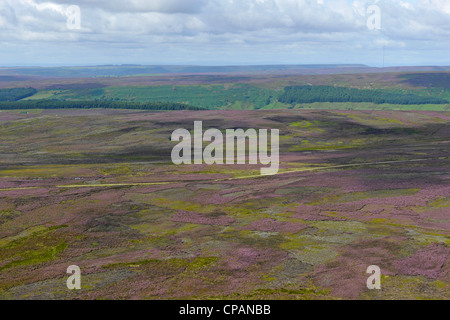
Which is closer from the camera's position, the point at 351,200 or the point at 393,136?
the point at 351,200

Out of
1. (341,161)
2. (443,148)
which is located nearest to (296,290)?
(341,161)

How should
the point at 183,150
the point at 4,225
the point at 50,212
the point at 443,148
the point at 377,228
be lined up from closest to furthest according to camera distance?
the point at 377,228
the point at 4,225
the point at 50,212
the point at 443,148
the point at 183,150

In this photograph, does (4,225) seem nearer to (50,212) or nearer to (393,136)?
(50,212)

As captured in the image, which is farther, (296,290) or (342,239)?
(342,239)

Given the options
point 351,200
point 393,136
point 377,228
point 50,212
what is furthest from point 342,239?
point 393,136

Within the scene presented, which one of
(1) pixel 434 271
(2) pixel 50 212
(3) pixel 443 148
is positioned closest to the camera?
(1) pixel 434 271

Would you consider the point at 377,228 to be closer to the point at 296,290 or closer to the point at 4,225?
the point at 296,290
